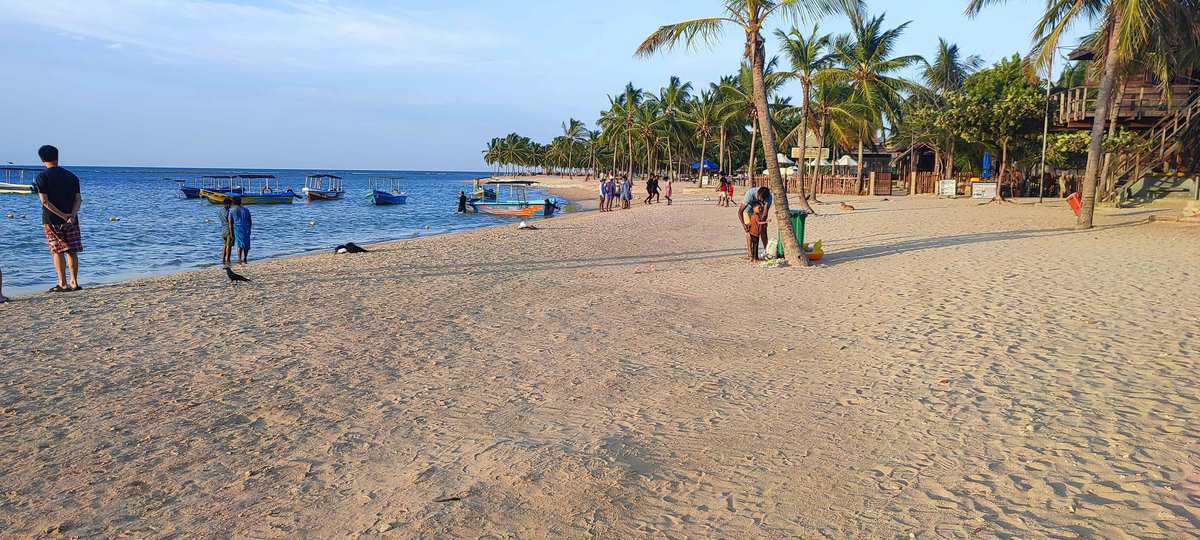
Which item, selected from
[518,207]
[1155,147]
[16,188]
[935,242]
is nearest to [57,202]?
[935,242]

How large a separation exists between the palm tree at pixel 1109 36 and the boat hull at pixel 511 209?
20.8 meters

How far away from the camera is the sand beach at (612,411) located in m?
3.38

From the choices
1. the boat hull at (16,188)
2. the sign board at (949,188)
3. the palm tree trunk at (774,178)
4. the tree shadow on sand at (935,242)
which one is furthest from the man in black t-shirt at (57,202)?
the boat hull at (16,188)

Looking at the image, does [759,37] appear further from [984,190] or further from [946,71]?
[946,71]

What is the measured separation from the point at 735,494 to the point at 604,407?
1485 millimetres

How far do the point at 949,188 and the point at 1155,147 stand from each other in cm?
1191

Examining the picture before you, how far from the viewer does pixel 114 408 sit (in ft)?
15.9

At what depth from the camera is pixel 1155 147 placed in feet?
68.3

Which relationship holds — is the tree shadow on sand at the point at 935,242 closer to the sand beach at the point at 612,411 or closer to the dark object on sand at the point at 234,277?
the sand beach at the point at 612,411

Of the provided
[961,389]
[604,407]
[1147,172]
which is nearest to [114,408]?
[604,407]

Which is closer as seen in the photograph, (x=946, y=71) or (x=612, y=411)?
(x=612, y=411)

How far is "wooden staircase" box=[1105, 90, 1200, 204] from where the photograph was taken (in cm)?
1967

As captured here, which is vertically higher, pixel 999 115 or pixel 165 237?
pixel 999 115

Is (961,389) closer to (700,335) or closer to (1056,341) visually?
(1056,341)
